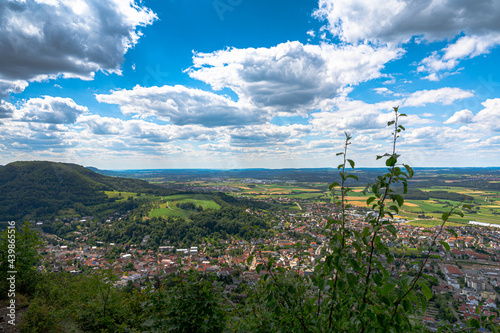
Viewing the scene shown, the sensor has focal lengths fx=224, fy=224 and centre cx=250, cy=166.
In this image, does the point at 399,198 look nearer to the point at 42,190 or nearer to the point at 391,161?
the point at 391,161

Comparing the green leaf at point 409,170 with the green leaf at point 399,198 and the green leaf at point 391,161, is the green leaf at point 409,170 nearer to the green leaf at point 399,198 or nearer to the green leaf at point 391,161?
the green leaf at point 391,161

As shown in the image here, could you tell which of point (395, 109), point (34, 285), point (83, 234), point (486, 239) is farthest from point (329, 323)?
point (83, 234)

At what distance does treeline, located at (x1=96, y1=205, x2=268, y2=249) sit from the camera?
47969 millimetres

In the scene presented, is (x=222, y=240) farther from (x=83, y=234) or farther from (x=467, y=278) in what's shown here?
(x=467, y=278)

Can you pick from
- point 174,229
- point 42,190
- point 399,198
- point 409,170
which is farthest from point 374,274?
point 42,190

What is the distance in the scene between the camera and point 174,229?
171ft

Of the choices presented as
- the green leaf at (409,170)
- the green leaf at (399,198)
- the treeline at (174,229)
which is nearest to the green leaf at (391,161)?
the green leaf at (409,170)

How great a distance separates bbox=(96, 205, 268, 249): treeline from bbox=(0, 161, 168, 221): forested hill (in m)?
24.8

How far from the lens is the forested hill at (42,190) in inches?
2410

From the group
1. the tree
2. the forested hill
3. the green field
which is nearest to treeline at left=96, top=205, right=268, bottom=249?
the green field

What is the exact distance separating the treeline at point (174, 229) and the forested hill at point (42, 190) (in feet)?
81.3

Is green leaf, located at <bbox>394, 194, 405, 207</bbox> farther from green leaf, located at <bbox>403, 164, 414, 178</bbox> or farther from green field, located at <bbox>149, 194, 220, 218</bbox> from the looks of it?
green field, located at <bbox>149, 194, 220, 218</bbox>

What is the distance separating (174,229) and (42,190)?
52181mm

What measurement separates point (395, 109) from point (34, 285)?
13.7 meters
